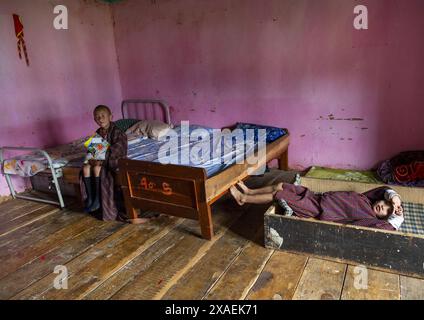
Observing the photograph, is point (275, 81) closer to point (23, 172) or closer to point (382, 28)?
point (382, 28)

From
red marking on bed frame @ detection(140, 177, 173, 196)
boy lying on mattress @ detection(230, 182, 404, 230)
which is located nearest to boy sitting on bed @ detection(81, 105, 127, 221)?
red marking on bed frame @ detection(140, 177, 173, 196)

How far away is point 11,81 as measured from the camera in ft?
12.4

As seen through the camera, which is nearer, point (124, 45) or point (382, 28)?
point (382, 28)

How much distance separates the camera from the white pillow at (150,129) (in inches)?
167

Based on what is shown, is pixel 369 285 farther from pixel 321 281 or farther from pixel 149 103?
pixel 149 103

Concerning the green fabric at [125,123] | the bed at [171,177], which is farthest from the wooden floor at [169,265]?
the green fabric at [125,123]

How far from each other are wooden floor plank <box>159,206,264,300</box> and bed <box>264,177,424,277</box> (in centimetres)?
27

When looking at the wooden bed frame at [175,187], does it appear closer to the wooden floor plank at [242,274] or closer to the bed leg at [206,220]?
the bed leg at [206,220]

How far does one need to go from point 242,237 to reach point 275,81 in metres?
2.12

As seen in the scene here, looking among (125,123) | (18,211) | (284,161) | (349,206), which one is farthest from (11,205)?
(349,206)

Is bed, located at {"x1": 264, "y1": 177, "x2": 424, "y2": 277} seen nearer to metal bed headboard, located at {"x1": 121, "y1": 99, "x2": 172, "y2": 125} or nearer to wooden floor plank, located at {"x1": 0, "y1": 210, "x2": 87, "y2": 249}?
wooden floor plank, located at {"x1": 0, "y1": 210, "x2": 87, "y2": 249}

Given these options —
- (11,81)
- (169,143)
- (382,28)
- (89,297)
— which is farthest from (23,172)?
(382,28)

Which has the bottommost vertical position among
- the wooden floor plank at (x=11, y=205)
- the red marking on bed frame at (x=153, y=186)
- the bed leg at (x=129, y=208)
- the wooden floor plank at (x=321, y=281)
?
the wooden floor plank at (x=321, y=281)

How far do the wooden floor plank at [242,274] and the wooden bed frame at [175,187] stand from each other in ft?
1.19
